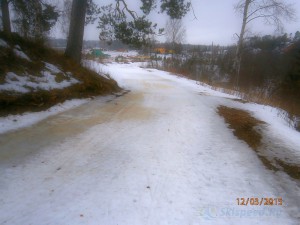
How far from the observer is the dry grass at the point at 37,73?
6.07 metres

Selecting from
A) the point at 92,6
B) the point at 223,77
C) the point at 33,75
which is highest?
the point at 92,6

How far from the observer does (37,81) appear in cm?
718

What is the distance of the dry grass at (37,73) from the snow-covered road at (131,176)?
2.58 feet

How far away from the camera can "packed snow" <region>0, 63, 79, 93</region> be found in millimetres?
6346

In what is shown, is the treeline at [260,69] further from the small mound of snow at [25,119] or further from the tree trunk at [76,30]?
the small mound of snow at [25,119]

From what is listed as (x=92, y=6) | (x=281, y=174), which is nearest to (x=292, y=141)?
(x=281, y=174)

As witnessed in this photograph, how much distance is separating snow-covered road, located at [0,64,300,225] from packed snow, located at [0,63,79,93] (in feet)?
3.98

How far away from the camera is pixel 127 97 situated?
32.1ft

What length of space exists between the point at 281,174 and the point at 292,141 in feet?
6.14

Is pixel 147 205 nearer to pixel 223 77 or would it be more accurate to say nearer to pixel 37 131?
pixel 37 131

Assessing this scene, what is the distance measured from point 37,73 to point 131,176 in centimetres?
550
